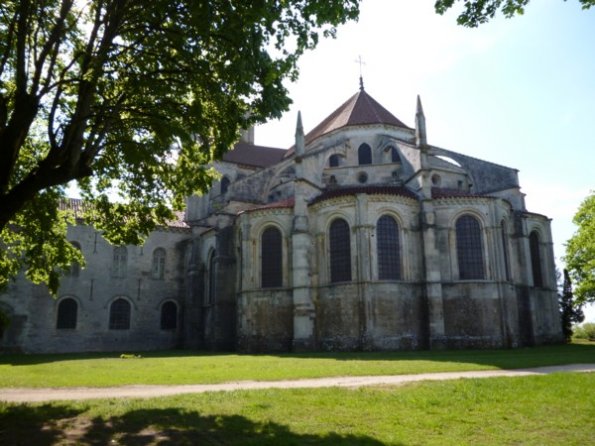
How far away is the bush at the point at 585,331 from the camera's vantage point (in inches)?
1851

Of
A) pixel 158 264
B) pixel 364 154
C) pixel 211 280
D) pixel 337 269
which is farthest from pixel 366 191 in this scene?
pixel 158 264

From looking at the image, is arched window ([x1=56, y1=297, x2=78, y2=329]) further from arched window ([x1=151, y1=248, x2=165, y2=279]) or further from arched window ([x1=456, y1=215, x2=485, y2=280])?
arched window ([x1=456, y1=215, x2=485, y2=280])

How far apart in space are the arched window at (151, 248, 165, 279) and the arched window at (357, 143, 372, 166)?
16382 millimetres

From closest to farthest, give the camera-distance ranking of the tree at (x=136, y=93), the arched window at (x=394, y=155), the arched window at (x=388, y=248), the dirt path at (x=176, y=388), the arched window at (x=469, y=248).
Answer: the tree at (x=136, y=93) → the dirt path at (x=176, y=388) → the arched window at (x=388, y=248) → the arched window at (x=469, y=248) → the arched window at (x=394, y=155)

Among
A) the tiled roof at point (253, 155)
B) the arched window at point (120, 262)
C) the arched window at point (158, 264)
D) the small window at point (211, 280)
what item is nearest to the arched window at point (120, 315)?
the arched window at point (120, 262)

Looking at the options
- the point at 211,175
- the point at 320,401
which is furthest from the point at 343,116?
the point at 320,401

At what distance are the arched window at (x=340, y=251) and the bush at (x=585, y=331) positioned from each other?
31.8m

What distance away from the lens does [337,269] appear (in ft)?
90.8

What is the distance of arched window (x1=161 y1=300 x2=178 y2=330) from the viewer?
3688 centimetres

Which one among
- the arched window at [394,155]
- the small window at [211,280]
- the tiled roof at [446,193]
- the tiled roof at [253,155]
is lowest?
the small window at [211,280]

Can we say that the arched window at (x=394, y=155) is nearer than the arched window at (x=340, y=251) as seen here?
No

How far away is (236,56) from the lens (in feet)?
30.9

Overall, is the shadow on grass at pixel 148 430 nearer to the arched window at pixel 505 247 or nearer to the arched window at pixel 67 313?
the arched window at pixel 505 247

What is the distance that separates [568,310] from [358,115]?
24.7 metres
